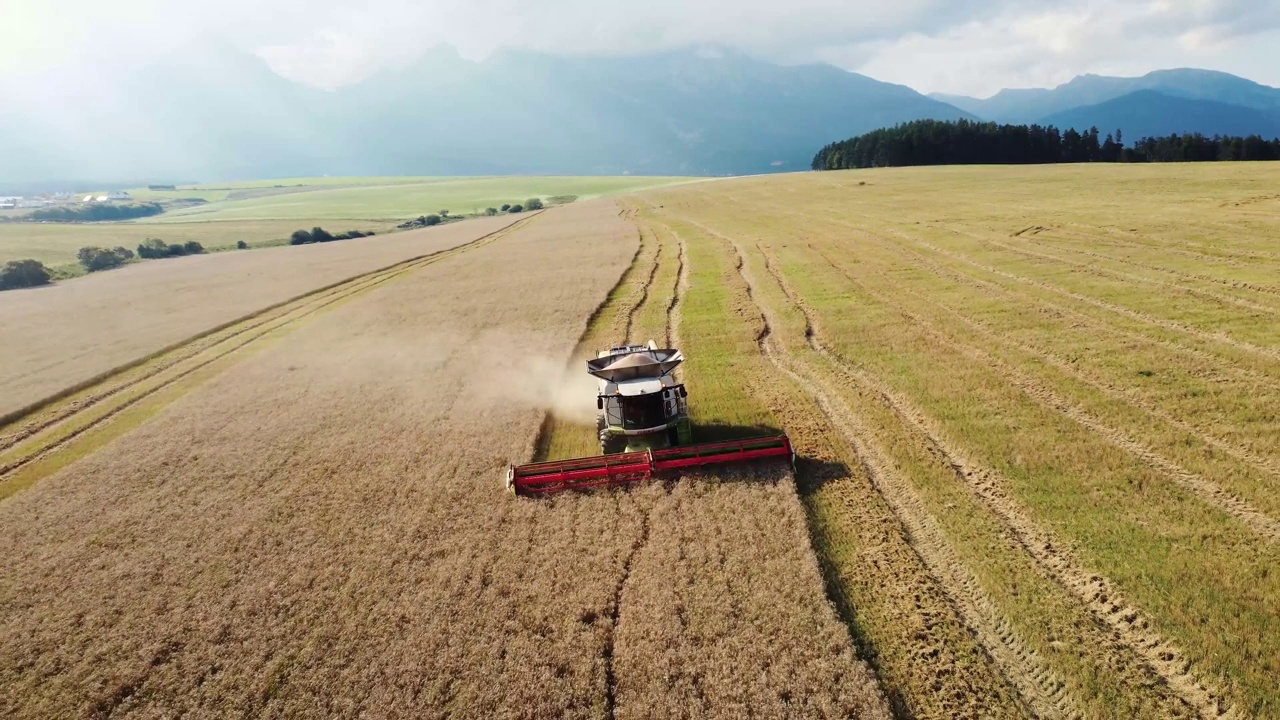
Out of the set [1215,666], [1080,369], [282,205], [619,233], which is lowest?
[1215,666]

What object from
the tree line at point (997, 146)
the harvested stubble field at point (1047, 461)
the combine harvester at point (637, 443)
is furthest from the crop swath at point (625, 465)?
the tree line at point (997, 146)

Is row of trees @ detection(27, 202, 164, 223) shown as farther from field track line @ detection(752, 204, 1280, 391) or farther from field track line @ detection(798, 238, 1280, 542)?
field track line @ detection(798, 238, 1280, 542)

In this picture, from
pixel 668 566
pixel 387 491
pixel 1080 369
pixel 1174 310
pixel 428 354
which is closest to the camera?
pixel 668 566

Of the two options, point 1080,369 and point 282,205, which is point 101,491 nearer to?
point 1080,369

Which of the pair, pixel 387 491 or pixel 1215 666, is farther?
pixel 387 491

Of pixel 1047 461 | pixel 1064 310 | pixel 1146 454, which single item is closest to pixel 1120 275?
pixel 1064 310

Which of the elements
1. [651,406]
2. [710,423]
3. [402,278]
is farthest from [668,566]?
[402,278]

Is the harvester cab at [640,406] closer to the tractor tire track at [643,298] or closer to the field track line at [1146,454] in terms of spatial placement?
the tractor tire track at [643,298]
